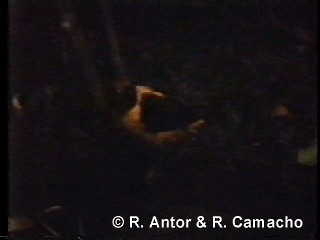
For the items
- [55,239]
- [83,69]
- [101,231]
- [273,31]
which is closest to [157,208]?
[101,231]

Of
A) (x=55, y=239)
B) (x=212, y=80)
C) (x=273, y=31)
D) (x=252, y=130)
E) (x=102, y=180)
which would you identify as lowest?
(x=55, y=239)

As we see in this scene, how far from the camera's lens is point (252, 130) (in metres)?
3.64

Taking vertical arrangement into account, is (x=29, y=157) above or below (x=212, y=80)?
below

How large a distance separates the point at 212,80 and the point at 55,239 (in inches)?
42.9

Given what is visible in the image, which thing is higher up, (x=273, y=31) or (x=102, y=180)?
(x=273, y=31)

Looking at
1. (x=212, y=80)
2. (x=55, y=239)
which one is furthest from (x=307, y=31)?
(x=55, y=239)

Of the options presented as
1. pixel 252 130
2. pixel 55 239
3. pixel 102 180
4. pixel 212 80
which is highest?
pixel 212 80

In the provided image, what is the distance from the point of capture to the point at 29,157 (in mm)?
3627

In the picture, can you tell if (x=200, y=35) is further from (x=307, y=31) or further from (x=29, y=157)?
(x=29, y=157)

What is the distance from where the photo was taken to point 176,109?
3.63m

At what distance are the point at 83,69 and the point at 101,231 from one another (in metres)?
0.79

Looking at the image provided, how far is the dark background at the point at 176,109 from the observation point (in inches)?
143

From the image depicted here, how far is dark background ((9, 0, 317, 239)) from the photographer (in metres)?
3.62

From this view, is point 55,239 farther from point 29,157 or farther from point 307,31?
point 307,31
